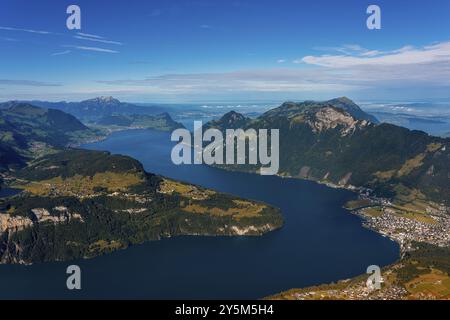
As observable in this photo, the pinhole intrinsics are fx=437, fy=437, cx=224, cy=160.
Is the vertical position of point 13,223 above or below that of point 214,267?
above

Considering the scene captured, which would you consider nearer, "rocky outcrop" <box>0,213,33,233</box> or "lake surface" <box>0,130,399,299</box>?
"lake surface" <box>0,130,399,299</box>

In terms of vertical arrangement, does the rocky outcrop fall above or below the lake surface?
above

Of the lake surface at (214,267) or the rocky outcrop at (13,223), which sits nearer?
the lake surface at (214,267)

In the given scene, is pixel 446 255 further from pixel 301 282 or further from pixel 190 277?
pixel 190 277

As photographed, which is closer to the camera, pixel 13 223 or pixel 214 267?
pixel 214 267

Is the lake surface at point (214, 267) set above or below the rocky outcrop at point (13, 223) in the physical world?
below

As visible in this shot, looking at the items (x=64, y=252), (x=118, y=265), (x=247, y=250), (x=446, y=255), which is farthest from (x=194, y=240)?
(x=446, y=255)
